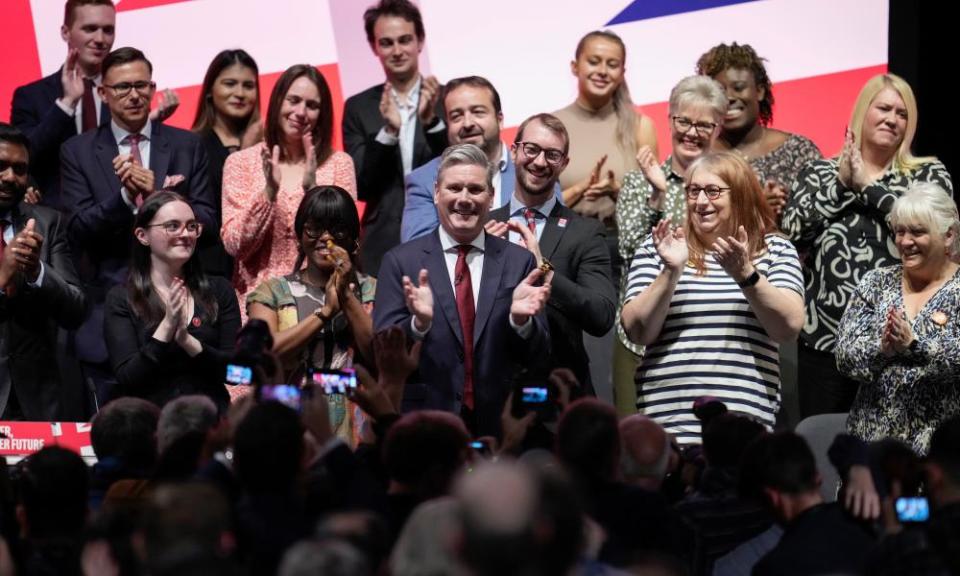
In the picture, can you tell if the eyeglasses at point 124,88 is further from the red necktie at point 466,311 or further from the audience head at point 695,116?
the audience head at point 695,116

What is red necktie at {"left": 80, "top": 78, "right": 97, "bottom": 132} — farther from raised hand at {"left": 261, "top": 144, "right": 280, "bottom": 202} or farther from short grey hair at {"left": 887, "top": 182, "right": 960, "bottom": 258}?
short grey hair at {"left": 887, "top": 182, "right": 960, "bottom": 258}

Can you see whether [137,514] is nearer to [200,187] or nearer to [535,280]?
[535,280]

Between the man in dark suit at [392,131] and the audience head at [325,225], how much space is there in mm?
754

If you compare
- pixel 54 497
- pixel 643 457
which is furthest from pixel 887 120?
pixel 54 497

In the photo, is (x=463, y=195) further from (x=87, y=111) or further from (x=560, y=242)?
(x=87, y=111)

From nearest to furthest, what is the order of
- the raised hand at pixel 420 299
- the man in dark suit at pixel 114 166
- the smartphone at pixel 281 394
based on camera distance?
the smartphone at pixel 281 394 → the raised hand at pixel 420 299 → the man in dark suit at pixel 114 166

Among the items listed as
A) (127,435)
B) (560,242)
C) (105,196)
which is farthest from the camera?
(105,196)

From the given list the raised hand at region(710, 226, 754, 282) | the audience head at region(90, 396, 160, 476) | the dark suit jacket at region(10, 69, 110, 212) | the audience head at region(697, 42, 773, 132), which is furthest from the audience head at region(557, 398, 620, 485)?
the dark suit jacket at region(10, 69, 110, 212)

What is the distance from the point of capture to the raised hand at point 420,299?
4676 millimetres

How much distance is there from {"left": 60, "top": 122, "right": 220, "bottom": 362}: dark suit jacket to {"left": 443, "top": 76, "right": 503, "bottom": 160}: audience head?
37.2 inches

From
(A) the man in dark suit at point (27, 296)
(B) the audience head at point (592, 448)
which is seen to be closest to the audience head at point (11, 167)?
(A) the man in dark suit at point (27, 296)

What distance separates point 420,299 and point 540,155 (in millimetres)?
904

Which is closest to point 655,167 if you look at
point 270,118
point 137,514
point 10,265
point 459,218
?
point 459,218

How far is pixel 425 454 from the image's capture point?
3.62 meters
